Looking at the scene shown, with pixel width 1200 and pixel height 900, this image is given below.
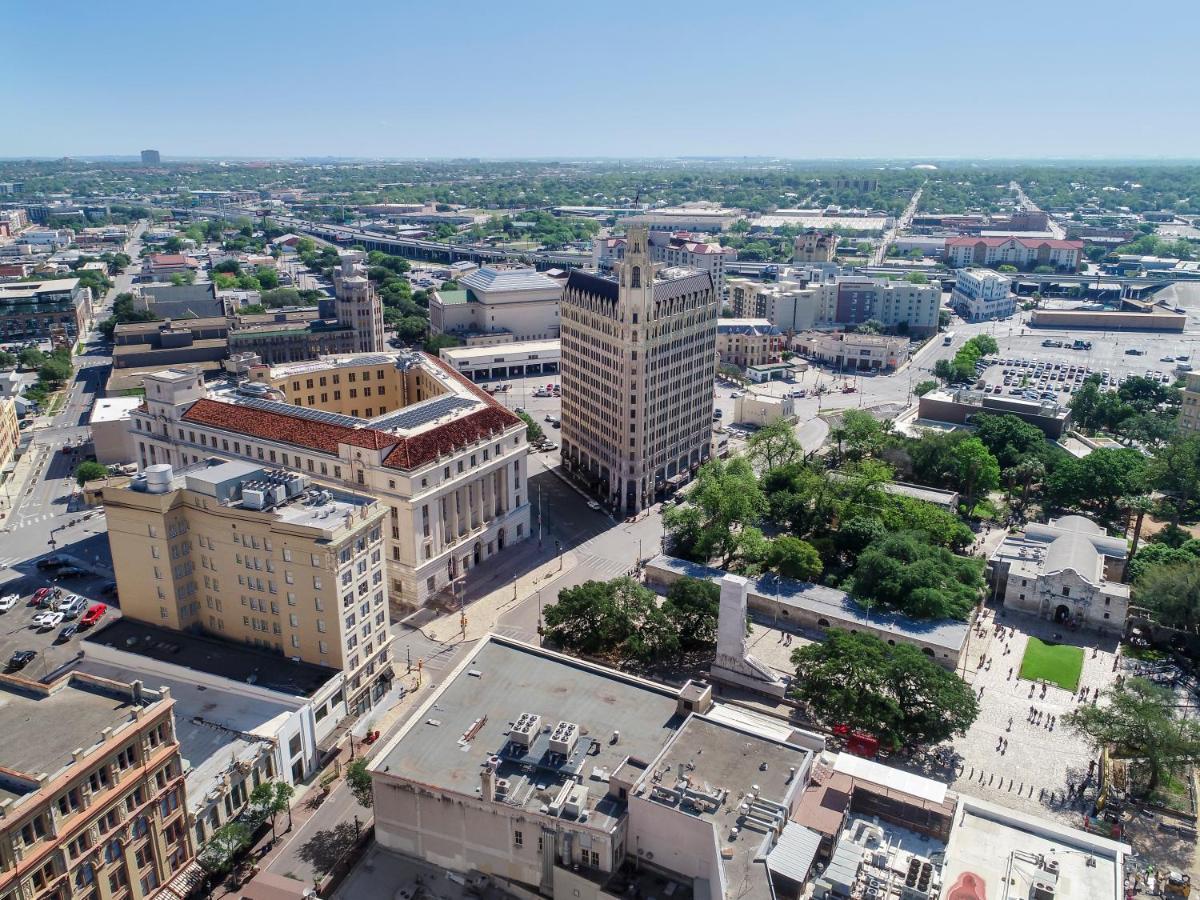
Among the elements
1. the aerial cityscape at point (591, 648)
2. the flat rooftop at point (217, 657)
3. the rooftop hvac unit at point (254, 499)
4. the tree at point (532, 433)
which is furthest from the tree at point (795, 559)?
the tree at point (532, 433)

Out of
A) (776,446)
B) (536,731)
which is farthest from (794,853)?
(776,446)

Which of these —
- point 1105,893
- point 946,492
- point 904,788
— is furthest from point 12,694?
point 946,492

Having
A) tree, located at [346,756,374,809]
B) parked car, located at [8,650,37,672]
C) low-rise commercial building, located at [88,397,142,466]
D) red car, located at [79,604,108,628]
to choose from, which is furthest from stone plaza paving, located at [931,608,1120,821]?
low-rise commercial building, located at [88,397,142,466]

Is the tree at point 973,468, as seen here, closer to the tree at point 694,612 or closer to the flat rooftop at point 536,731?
the tree at point 694,612

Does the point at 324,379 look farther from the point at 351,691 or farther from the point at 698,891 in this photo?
the point at 698,891

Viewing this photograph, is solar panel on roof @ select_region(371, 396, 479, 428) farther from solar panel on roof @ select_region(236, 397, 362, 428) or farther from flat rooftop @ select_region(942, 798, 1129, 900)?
flat rooftop @ select_region(942, 798, 1129, 900)
